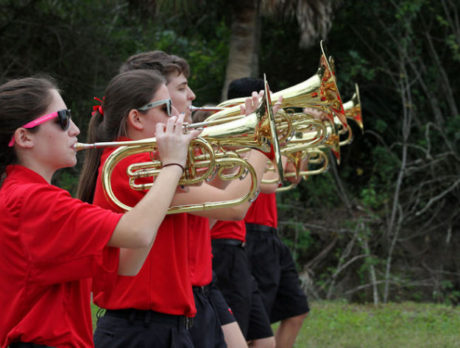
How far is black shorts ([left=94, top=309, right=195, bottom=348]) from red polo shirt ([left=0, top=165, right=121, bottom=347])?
567 mm

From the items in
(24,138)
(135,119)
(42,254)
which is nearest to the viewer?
(42,254)

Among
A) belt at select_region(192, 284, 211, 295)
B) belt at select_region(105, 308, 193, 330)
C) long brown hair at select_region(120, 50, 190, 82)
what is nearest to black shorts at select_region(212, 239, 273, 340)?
belt at select_region(192, 284, 211, 295)

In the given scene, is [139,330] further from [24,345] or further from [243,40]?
[243,40]

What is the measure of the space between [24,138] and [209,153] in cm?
Result: 73

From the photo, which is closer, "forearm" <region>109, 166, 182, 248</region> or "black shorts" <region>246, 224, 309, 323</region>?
"forearm" <region>109, 166, 182, 248</region>

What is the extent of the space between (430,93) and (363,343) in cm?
639

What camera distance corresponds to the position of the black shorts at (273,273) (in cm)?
497

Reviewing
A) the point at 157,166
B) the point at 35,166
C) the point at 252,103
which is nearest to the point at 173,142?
the point at 157,166

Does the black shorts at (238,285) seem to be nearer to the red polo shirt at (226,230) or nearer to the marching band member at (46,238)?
the red polo shirt at (226,230)

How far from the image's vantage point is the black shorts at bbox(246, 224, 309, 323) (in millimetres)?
4969

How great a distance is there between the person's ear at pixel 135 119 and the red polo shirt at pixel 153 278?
0.15 meters

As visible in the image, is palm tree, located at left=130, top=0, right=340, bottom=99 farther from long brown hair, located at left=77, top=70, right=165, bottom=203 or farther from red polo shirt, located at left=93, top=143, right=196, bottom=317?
red polo shirt, located at left=93, top=143, right=196, bottom=317

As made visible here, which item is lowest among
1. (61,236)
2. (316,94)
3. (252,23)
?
(252,23)

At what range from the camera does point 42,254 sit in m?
2.13
